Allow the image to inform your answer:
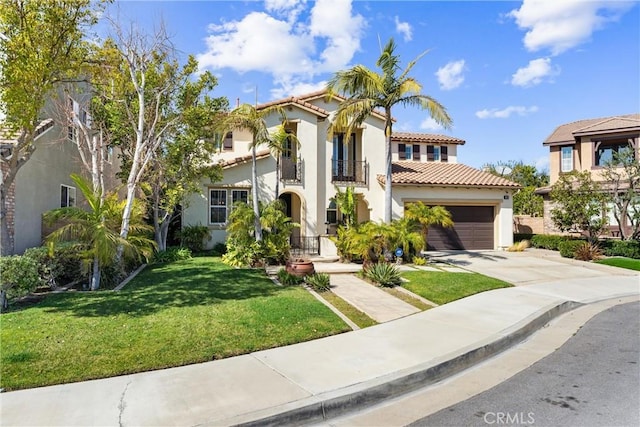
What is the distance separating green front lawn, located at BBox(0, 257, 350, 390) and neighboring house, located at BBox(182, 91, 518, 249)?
7.91 m

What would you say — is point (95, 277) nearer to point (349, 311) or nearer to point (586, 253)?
point (349, 311)

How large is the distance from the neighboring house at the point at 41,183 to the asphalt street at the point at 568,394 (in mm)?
10617

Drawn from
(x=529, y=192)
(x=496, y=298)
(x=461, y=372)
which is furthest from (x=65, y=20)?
(x=529, y=192)

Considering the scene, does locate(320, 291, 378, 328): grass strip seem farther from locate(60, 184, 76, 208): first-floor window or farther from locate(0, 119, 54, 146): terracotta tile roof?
locate(60, 184, 76, 208): first-floor window

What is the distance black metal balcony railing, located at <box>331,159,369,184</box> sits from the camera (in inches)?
770

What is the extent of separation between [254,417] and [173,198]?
39.3ft

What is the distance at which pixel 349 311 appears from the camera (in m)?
8.40

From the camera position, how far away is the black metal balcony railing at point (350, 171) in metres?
19.5

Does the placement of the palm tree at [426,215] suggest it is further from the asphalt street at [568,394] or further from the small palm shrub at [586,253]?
the asphalt street at [568,394]

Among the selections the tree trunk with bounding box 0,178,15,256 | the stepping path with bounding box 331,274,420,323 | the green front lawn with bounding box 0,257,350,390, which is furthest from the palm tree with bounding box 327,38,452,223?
the tree trunk with bounding box 0,178,15,256

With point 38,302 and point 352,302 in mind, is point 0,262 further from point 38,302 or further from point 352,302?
point 352,302

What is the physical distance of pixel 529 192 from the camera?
3070cm

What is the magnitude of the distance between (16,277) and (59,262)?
2.18 meters


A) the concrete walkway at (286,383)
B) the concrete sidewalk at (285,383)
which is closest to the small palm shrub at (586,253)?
the concrete walkway at (286,383)
